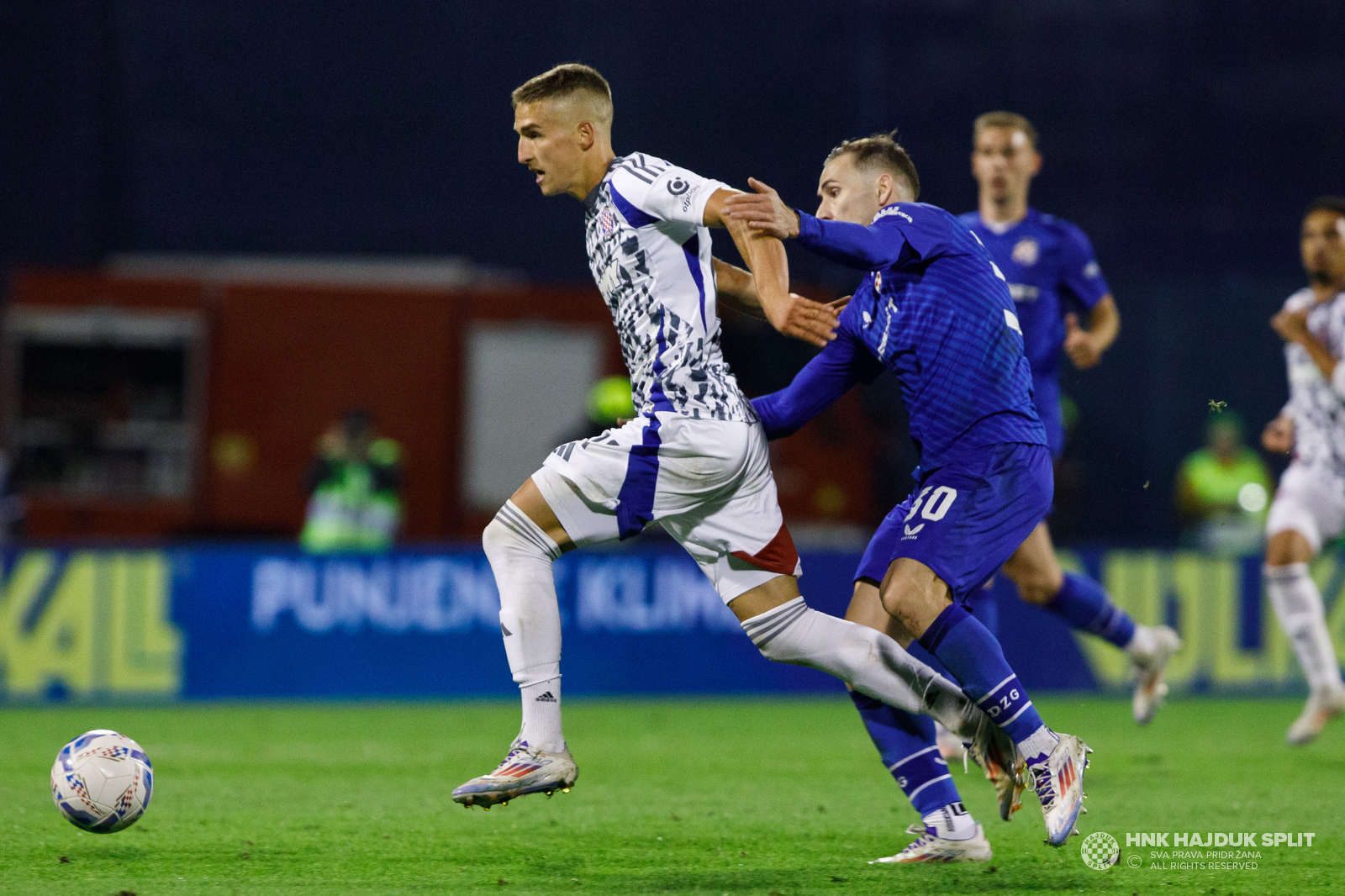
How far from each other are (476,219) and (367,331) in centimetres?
290

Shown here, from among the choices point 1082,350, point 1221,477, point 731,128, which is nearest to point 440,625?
point 1082,350

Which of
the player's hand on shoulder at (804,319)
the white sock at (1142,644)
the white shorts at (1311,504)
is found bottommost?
the white sock at (1142,644)

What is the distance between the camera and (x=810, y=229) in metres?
4.40

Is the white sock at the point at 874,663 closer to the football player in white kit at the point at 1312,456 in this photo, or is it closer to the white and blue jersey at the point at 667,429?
the white and blue jersey at the point at 667,429

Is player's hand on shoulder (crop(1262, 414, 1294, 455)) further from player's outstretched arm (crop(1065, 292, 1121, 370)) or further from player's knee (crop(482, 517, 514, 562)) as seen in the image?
player's knee (crop(482, 517, 514, 562))

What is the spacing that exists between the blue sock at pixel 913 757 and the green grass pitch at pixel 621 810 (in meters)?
0.22

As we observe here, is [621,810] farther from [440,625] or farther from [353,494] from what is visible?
[353,494]

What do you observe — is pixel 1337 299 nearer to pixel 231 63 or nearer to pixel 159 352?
pixel 159 352

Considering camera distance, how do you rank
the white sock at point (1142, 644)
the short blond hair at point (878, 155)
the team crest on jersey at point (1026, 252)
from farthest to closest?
the white sock at point (1142, 644)
the team crest on jersey at point (1026, 252)
the short blond hair at point (878, 155)

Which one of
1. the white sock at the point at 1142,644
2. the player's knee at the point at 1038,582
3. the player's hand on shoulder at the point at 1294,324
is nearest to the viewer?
the player's knee at the point at 1038,582

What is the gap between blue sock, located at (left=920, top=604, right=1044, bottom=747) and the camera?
467cm

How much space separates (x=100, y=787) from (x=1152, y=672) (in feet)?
15.5

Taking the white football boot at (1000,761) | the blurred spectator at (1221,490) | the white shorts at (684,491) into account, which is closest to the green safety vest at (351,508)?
the blurred spectator at (1221,490)

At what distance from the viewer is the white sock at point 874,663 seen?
4.73 metres
